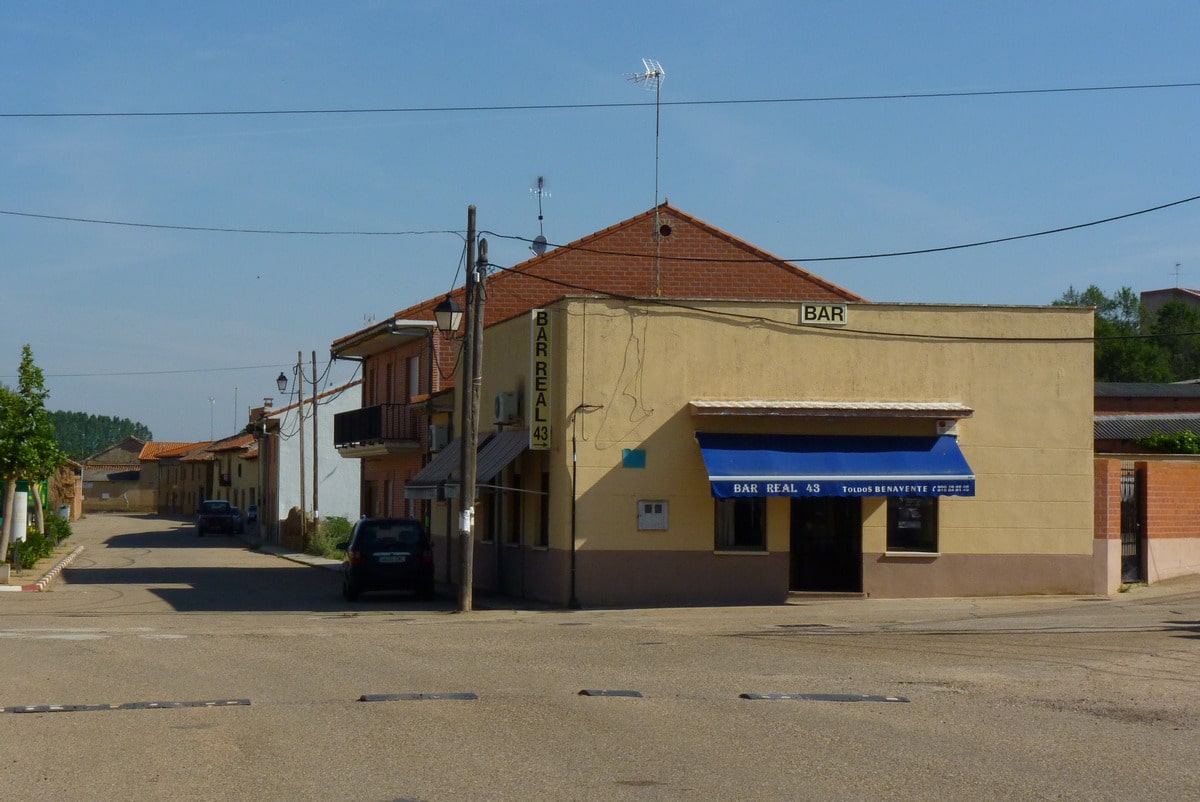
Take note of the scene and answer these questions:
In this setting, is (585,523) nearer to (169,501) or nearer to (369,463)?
(369,463)

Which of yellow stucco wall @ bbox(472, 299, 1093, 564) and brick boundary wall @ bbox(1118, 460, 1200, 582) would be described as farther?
Result: brick boundary wall @ bbox(1118, 460, 1200, 582)

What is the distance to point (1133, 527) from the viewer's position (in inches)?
984

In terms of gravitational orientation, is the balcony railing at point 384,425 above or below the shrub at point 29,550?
above

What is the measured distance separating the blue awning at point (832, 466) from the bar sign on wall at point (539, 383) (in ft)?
8.58

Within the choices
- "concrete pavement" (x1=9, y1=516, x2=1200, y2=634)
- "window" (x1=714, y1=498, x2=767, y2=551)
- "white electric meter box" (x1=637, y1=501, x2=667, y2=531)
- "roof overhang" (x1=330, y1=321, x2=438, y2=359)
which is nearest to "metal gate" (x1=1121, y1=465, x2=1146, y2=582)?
"concrete pavement" (x1=9, y1=516, x2=1200, y2=634)

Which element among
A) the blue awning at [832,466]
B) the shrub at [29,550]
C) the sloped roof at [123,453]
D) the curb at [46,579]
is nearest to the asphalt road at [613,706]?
the blue awning at [832,466]

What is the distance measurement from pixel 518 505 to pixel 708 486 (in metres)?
4.63

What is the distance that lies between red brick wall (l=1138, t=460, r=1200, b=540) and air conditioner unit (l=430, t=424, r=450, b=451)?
15.3 meters

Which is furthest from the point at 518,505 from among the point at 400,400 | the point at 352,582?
the point at 400,400

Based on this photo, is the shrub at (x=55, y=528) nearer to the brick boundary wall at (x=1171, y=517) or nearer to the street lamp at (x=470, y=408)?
the street lamp at (x=470, y=408)

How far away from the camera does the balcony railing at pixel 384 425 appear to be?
3784 cm

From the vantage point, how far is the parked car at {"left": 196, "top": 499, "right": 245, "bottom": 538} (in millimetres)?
63438

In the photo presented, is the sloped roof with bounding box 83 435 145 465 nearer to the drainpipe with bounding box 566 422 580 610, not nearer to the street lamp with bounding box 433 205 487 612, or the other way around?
the street lamp with bounding box 433 205 487 612

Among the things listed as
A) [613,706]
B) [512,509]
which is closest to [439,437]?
[512,509]
